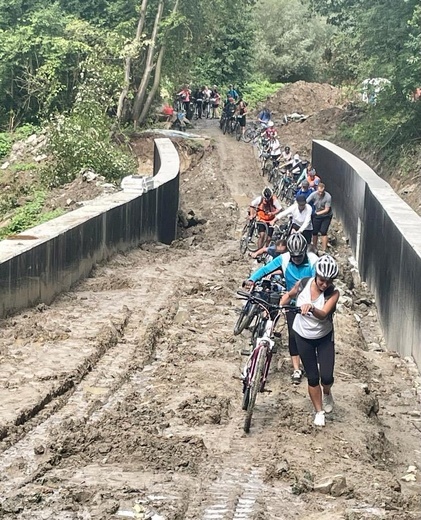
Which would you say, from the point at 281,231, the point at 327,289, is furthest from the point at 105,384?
the point at 281,231

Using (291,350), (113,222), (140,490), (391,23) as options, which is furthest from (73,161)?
(140,490)

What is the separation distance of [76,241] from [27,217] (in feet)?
24.3

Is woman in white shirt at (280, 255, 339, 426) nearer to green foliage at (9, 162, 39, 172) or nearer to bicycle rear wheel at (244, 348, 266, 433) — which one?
bicycle rear wheel at (244, 348, 266, 433)

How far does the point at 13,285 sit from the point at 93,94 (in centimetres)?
2329

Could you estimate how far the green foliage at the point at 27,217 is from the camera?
2196 cm

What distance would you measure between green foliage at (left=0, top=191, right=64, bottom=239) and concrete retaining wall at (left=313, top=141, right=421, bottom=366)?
6.71 metres

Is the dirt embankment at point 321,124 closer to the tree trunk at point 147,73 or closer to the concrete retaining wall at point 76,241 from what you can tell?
the tree trunk at point 147,73

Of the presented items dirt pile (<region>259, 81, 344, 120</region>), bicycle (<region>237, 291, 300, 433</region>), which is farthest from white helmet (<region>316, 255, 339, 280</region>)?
dirt pile (<region>259, 81, 344, 120</region>)

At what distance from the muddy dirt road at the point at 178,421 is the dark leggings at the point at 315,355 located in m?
0.48

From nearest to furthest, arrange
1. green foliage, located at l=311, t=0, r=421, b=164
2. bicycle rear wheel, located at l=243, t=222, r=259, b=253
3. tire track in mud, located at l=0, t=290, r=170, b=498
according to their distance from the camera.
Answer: tire track in mud, located at l=0, t=290, r=170, b=498, bicycle rear wheel, located at l=243, t=222, r=259, b=253, green foliage, located at l=311, t=0, r=421, b=164

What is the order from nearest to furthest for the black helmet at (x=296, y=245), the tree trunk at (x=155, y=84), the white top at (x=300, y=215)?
the black helmet at (x=296, y=245), the white top at (x=300, y=215), the tree trunk at (x=155, y=84)

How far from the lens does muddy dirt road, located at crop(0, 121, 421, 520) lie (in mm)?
7188

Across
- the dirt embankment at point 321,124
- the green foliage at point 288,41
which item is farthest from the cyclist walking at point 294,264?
the green foliage at point 288,41

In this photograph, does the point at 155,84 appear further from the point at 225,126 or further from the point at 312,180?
the point at 312,180
